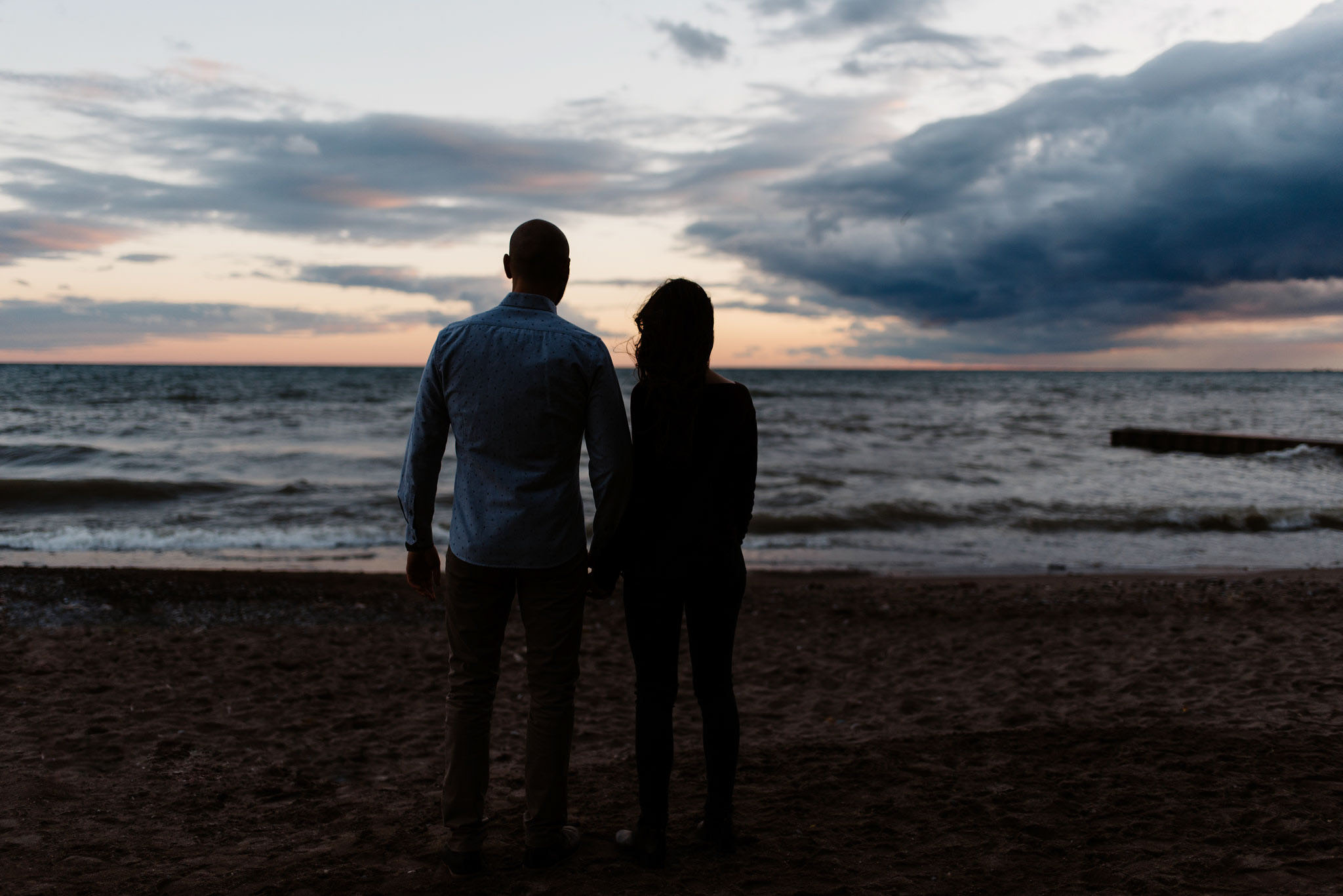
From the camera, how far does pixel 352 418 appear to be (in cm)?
2903

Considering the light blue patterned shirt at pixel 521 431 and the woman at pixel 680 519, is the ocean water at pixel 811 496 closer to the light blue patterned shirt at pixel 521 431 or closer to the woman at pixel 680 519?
the woman at pixel 680 519

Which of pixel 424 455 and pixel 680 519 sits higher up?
pixel 424 455

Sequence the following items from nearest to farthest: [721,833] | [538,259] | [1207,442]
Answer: [538,259], [721,833], [1207,442]

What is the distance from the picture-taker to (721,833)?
9.12 feet

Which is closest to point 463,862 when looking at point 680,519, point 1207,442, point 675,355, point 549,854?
point 549,854

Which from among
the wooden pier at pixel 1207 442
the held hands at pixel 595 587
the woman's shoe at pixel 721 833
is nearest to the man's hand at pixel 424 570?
the held hands at pixel 595 587

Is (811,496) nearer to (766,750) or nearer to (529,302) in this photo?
(766,750)

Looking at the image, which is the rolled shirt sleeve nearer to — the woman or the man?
the man

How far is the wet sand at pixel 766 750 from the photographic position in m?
2.69

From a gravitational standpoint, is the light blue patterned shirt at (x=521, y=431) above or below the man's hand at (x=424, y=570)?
above

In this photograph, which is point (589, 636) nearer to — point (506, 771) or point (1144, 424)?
point (506, 771)

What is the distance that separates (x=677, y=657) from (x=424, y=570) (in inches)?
32.5

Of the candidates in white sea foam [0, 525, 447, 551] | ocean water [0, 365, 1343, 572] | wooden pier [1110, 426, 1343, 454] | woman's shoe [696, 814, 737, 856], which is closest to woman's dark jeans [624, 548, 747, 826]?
woman's shoe [696, 814, 737, 856]

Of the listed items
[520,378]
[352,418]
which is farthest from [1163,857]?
[352,418]
